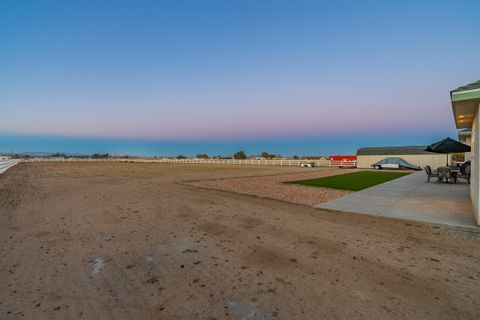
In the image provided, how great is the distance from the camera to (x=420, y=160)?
27250 millimetres

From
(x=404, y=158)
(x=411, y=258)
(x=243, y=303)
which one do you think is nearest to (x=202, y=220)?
(x=243, y=303)

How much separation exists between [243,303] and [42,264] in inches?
112

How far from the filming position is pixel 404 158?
2809 centimetres

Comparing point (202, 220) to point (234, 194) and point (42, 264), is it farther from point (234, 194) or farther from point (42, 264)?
point (234, 194)

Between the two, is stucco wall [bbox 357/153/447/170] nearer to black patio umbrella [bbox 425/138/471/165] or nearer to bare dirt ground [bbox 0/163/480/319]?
black patio umbrella [bbox 425/138/471/165]

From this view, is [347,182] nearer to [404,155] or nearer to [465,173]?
[465,173]

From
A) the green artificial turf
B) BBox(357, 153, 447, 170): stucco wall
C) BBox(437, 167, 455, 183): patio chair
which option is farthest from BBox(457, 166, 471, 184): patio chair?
BBox(357, 153, 447, 170): stucco wall

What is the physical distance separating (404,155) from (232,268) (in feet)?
101

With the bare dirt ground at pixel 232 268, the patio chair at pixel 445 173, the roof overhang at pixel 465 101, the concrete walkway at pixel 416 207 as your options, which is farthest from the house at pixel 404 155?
the bare dirt ground at pixel 232 268

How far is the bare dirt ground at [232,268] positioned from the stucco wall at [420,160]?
26451mm

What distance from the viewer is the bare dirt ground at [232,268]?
2.52 m

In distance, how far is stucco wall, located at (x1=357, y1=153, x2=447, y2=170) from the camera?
85.5ft

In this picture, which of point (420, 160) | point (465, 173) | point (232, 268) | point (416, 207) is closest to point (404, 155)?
point (420, 160)

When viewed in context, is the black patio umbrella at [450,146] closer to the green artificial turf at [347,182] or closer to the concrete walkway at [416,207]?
the green artificial turf at [347,182]
